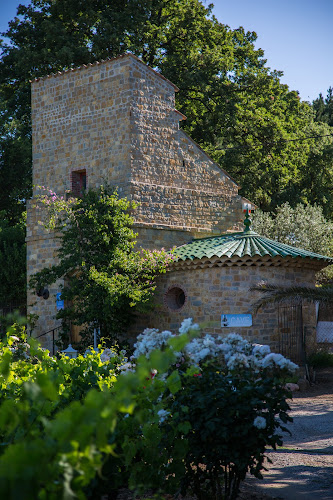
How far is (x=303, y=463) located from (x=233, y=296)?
769 centimetres

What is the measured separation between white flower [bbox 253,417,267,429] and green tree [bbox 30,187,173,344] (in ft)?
35.0

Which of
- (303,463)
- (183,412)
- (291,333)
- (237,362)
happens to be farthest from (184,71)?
(183,412)

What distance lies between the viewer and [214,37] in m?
27.6

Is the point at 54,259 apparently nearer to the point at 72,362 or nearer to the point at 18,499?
the point at 72,362

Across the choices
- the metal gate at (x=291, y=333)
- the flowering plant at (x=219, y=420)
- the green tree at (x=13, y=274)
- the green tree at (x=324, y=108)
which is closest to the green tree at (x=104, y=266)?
the metal gate at (x=291, y=333)

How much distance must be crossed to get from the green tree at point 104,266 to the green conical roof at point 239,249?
890mm

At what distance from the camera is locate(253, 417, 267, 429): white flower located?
512cm

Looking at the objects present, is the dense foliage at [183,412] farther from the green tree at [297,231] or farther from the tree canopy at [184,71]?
the tree canopy at [184,71]

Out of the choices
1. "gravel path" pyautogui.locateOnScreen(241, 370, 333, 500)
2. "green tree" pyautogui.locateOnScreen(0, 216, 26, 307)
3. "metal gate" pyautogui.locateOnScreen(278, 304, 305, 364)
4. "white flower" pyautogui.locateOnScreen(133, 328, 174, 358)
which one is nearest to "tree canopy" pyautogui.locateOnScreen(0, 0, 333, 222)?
"green tree" pyautogui.locateOnScreen(0, 216, 26, 307)

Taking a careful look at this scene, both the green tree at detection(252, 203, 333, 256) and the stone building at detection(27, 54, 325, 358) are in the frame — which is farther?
the green tree at detection(252, 203, 333, 256)

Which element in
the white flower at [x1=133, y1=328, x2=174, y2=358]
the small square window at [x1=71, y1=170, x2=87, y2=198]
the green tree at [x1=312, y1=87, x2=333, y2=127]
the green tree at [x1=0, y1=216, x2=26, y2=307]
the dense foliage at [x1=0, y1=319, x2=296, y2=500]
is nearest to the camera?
the dense foliage at [x1=0, y1=319, x2=296, y2=500]

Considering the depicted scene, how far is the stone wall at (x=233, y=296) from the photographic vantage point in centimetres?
1551

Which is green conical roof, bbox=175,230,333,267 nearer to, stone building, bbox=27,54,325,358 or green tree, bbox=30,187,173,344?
stone building, bbox=27,54,325,358

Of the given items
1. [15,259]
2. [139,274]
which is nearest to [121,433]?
[139,274]
